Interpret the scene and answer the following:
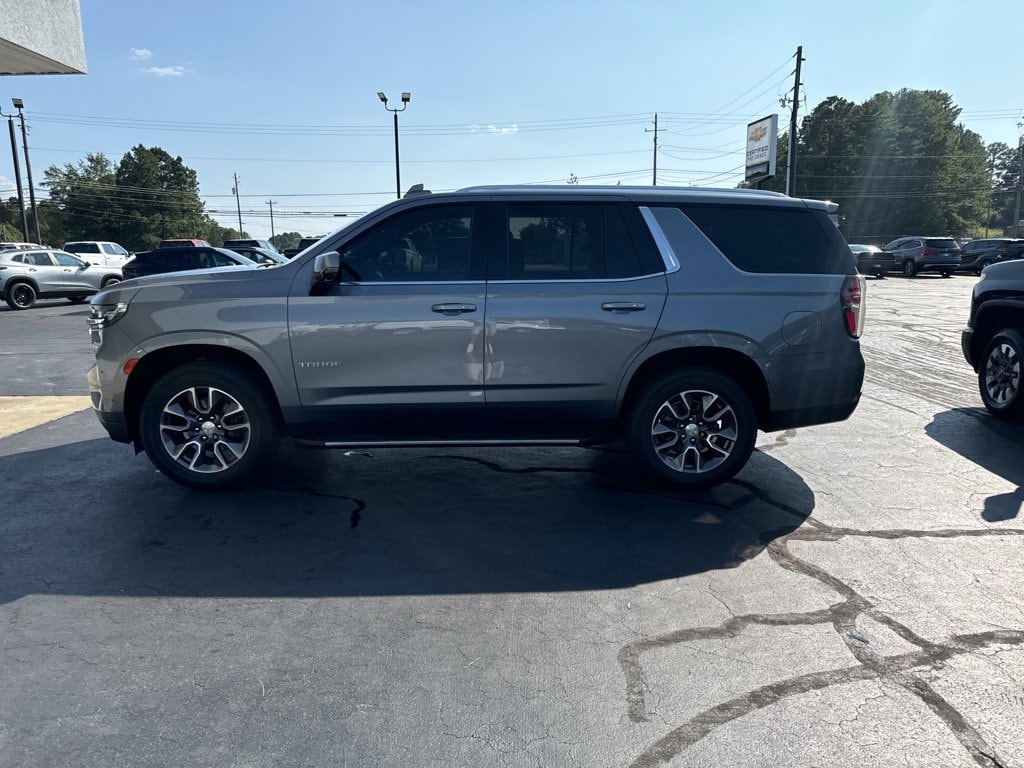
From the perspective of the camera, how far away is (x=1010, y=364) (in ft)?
22.9

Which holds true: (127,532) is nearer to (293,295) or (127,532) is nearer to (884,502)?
(293,295)

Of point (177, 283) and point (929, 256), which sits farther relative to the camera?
point (929, 256)

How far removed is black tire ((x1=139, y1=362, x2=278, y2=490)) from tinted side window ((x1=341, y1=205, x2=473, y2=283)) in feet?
3.71

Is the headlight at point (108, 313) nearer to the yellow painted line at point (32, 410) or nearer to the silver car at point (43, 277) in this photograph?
the yellow painted line at point (32, 410)

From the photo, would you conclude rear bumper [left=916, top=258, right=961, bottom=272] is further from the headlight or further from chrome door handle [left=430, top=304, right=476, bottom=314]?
the headlight

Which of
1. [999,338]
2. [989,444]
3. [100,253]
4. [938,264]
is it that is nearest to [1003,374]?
[999,338]

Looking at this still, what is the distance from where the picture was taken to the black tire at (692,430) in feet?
15.9

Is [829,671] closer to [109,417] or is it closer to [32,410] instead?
[109,417]

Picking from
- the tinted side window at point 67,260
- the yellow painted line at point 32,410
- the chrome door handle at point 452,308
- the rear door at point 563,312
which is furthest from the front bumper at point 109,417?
the tinted side window at point 67,260

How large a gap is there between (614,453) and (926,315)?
554 inches

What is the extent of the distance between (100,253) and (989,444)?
28.4m

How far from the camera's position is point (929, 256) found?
32.7 m

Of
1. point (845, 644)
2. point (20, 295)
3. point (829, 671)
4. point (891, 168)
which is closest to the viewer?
point (829, 671)

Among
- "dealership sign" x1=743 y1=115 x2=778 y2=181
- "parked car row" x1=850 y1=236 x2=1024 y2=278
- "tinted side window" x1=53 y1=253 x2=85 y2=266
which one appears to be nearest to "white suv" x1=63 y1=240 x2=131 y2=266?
"tinted side window" x1=53 y1=253 x2=85 y2=266
